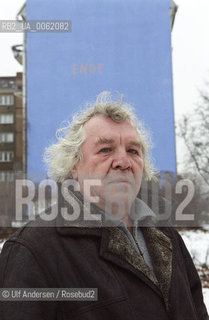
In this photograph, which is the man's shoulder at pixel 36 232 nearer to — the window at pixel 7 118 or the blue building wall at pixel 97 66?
the blue building wall at pixel 97 66

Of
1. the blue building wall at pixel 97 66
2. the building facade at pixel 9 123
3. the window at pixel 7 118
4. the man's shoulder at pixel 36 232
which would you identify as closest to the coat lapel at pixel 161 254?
the man's shoulder at pixel 36 232

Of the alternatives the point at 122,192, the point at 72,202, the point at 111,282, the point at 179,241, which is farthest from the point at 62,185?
the point at 179,241

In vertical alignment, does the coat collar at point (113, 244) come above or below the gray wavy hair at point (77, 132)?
below

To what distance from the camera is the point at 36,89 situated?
1520 centimetres

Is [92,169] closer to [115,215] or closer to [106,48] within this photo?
[115,215]

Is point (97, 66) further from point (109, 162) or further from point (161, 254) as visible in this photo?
point (161, 254)

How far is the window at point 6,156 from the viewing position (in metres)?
36.1

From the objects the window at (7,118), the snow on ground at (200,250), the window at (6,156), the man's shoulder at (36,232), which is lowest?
the snow on ground at (200,250)

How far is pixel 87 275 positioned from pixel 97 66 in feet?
47.5

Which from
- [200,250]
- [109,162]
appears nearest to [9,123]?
[200,250]

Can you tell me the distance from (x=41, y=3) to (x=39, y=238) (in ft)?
50.2

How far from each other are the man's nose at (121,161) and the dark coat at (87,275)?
0.97 feet

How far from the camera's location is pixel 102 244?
63.1 inches

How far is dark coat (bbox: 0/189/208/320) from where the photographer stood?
1.45 meters
